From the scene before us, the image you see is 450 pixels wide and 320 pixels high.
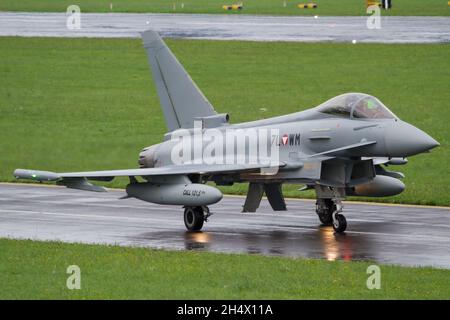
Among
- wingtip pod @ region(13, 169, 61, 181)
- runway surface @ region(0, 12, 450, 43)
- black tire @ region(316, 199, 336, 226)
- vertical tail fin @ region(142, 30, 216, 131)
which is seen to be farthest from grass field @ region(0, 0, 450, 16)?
wingtip pod @ region(13, 169, 61, 181)

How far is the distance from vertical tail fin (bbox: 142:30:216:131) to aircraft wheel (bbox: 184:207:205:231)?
2.79 metres

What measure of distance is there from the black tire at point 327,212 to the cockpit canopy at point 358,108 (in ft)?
7.48

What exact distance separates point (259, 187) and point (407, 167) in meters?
10.0

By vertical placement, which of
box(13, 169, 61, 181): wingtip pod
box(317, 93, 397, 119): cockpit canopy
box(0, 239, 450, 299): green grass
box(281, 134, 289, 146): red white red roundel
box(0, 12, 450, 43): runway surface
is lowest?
box(0, 12, 450, 43): runway surface

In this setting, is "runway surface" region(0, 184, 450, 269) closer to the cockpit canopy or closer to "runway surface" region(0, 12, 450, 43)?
the cockpit canopy

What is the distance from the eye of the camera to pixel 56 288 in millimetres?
19078

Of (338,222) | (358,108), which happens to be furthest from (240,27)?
(338,222)

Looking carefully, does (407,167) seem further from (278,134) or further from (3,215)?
(3,215)

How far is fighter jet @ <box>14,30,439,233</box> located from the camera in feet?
85.4

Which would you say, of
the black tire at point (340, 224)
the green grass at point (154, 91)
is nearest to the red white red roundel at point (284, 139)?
the black tire at point (340, 224)

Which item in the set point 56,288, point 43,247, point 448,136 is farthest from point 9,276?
point 448,136

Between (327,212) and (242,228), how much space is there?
2015 millimetres

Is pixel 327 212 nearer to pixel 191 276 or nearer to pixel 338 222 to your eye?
pixel 338 222

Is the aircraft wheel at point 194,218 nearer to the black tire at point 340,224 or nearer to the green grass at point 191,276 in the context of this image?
the black tire at point 340,224
